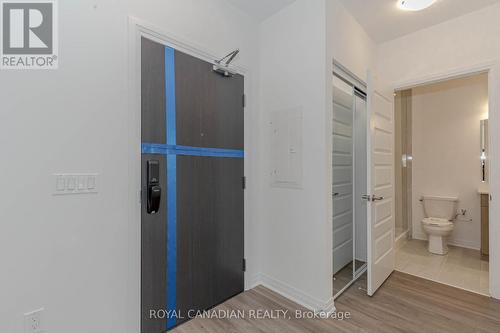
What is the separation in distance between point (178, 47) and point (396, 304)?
2.98 m

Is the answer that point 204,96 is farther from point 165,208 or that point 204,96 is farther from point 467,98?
point 467,98

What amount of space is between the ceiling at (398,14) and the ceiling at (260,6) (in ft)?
2.00

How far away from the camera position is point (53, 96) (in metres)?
1.39

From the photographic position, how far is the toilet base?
3.49 metres

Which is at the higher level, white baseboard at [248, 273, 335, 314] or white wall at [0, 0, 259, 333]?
white wall at [0, 0, 259, 333]

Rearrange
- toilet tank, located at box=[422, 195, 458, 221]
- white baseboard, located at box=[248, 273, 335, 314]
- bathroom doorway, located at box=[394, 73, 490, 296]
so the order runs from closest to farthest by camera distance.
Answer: white baseboard, located at box=[248, 273, 335, 314], bathroom doorway, located at box=[394, 73, 490, 296], toilet tank, located at box=[422, 195, 458, 221]

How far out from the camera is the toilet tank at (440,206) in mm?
3818

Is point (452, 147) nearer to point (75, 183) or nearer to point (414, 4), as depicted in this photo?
point (414, 4)

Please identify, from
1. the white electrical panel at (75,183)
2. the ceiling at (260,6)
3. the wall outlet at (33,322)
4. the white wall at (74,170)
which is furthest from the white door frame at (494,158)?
the wall outlet at (33,322)

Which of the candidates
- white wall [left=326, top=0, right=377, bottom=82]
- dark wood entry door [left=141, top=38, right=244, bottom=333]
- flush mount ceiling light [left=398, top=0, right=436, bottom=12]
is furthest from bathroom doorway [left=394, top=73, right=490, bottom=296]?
dark wood entry door [left=141, top=38, right=244, bottom=333]

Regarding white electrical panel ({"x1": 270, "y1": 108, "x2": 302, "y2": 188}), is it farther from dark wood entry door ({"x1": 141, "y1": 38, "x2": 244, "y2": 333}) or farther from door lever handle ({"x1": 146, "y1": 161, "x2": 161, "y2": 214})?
door lever handle ({"x1": 146, "y1": 161, "x2": 161, "y2": 214})

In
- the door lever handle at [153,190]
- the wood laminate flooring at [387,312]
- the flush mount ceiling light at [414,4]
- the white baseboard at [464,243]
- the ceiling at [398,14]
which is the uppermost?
the ceiling at [398,14]

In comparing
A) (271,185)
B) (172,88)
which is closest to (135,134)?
(172,88)

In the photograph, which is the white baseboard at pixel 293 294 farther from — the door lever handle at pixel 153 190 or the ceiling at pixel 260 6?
the ceiling at pixel 260 6
